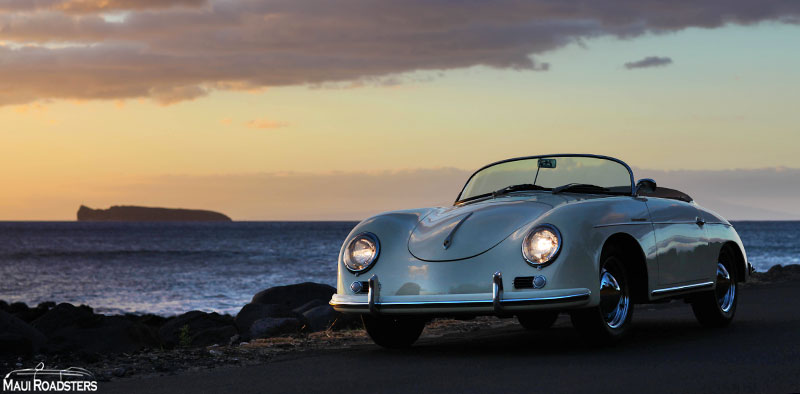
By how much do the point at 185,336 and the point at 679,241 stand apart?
631 cm

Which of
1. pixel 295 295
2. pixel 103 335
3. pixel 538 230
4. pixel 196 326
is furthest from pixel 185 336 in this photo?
pixel 295 295

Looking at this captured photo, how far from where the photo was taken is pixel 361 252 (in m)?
7.54

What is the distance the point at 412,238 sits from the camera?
7.49 meters

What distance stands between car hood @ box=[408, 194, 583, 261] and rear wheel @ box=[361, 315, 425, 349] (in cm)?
76

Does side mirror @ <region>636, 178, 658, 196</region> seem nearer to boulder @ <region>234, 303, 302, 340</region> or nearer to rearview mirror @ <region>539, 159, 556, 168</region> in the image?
rearview mirror @ <region>539, 159, 556, 168</region>

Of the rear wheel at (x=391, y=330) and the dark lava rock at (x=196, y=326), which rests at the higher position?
the rear wheel at (x=391, y=330)

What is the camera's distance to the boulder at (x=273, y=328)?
11359mm

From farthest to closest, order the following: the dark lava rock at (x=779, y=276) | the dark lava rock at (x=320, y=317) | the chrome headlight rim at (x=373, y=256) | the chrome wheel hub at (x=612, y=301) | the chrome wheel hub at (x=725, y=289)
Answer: the dark lava rock at (x=779, y=276), the dark lava rock at (x=320, y=317), the chrome wheel hub at (x=725, y=289), the chrome headlight rim at (x=373, y=256), the chrome wheel hub at (x=612, y=301)

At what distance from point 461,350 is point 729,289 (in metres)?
3.38

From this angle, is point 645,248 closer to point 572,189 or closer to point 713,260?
point 572,189

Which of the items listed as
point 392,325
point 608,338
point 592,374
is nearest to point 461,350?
point 392,325

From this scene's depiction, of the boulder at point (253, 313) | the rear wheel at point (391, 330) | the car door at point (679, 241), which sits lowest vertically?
the boulder at point (253, 313)

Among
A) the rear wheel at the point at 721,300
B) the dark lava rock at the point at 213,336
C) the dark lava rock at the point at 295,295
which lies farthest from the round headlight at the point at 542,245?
the dark lava rock at the point at 295,295

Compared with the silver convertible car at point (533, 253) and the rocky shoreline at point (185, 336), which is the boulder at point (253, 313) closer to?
the rocky shoreline at point (185, 336)
